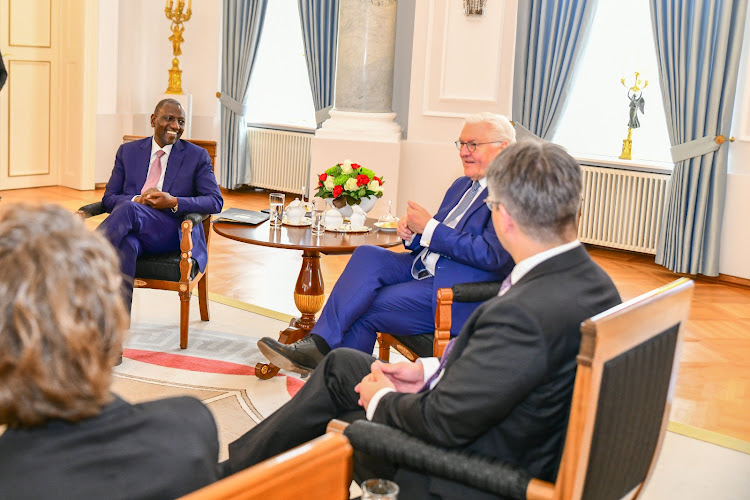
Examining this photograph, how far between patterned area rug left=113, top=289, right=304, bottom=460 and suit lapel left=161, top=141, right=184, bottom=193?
792mm

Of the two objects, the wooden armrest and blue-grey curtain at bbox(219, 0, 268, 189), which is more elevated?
blue-grey curtain at bbox(219, 0, 268, 189)

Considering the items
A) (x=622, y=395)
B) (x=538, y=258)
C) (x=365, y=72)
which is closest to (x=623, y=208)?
(x=365, y=72)

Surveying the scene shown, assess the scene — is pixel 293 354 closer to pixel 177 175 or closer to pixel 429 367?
pixel 429 367

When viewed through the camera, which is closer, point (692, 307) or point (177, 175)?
point (177, 175)

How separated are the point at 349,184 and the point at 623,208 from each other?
3.62 metres

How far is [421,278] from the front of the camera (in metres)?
3.67

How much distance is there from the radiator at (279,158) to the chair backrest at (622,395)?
23.5 feet

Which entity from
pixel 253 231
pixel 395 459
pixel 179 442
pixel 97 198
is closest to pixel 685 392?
pixel 253 231

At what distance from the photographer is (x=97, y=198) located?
8.52 m

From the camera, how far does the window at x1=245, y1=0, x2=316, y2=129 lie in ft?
31.6

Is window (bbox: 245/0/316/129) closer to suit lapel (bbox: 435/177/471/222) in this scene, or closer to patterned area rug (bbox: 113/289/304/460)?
patterned area rug (bbox: 113/289/304/460)

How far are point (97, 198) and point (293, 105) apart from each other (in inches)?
97.3

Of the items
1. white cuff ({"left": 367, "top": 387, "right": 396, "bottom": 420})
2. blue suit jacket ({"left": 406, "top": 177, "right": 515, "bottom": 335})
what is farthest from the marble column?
white cuff ({"left": 367, "top": 387, "right": 396, "bottom": 420})

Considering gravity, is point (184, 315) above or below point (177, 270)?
below
